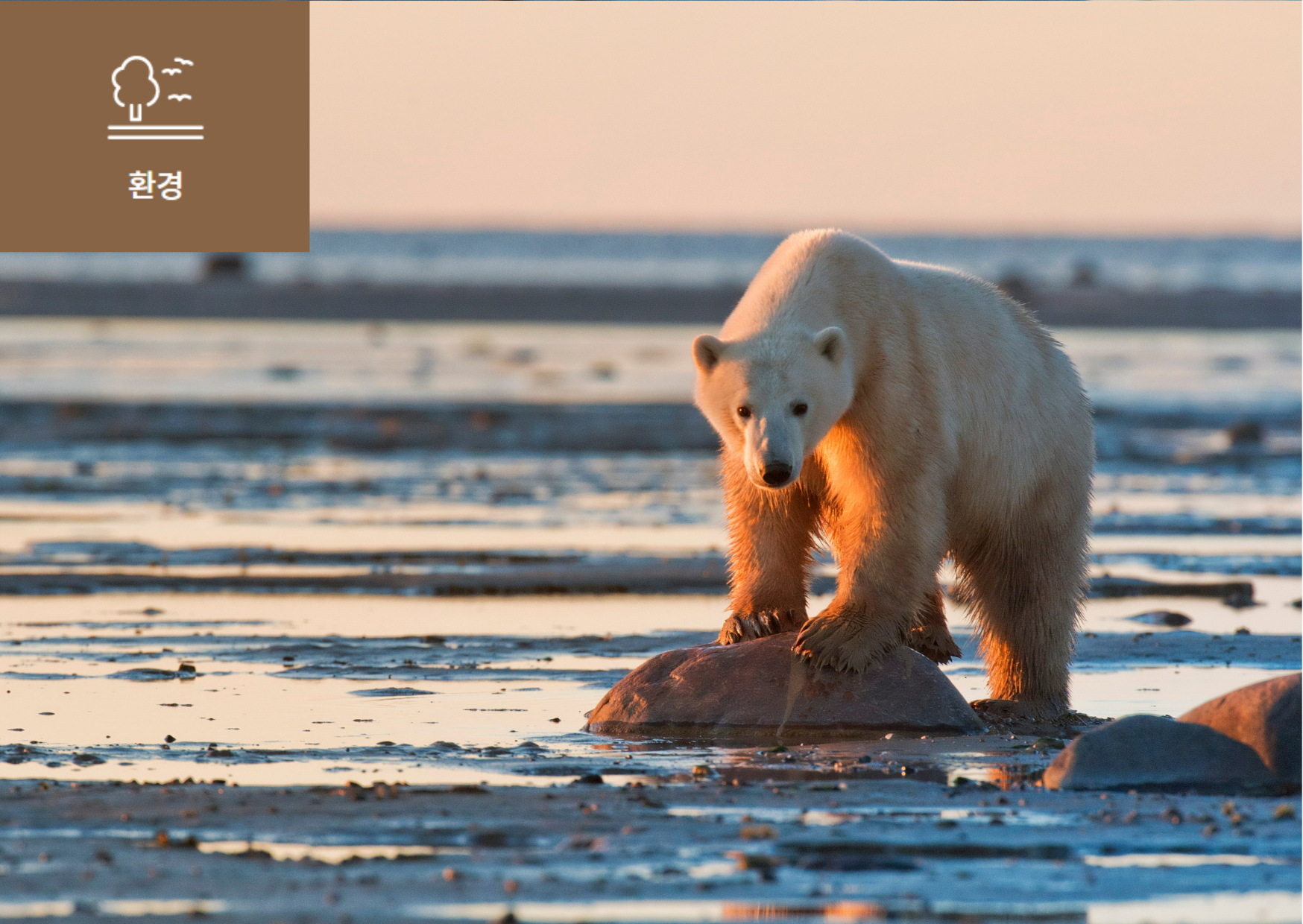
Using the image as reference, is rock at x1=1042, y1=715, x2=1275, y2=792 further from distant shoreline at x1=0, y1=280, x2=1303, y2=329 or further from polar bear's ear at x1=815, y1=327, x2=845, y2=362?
distant shoreline at x1=0, y1=280, x2=1303, y2=329

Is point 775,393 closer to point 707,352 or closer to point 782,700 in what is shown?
point 707,352

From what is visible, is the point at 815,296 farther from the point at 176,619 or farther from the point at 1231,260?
the point at 1231,260

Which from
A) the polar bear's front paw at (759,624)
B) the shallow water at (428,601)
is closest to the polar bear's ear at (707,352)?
the polar bear's front paw at (759,624)

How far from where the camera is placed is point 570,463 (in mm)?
16453

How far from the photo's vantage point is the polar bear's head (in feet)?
21.0

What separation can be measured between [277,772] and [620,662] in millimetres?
2637

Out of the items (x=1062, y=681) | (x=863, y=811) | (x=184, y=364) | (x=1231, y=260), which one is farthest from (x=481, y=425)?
(x=1231, y=260)

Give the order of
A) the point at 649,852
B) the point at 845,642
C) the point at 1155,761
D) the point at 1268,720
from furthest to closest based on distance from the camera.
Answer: the point at 845,642 → the point at 1268,720 → the point at 1155,761 → the point at 649,852

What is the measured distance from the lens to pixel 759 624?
297 inches

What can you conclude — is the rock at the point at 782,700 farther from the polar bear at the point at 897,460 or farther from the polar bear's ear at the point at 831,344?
the polar bear's ear at the point at 831,344

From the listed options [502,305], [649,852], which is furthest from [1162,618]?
[502,305]

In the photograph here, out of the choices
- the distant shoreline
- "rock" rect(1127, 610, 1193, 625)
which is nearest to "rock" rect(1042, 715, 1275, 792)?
"rock" rect(1127, 610, 1193, 625)

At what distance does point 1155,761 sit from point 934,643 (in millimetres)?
1886

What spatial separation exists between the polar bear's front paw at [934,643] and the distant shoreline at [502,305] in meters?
30.0
